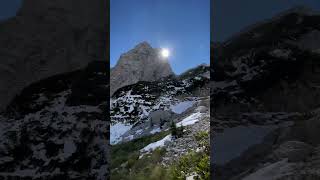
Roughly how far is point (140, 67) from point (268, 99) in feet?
122

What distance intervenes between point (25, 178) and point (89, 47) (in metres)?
1.19

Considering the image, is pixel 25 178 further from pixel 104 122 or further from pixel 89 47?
pixel 89 47

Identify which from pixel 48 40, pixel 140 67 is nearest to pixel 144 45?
pixel 140 67

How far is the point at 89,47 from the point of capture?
309cm

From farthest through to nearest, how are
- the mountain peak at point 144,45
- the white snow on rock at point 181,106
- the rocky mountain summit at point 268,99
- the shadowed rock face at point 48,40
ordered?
the mountain peak at point 144,45 < the white snow on rock at point 181,106 < the shadowed rock face at point 48,40 < the rocky mountain summit at point 268,99

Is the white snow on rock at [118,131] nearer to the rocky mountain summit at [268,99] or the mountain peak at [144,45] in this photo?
the rocky mountain summit at [268,99]

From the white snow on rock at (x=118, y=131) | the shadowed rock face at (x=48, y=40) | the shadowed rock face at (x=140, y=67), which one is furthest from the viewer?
the shadowed rock face at (x=140, y=67)

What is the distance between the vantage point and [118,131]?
18141mm

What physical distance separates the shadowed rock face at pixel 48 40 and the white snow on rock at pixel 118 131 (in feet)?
45.1

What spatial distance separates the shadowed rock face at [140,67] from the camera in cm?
3746

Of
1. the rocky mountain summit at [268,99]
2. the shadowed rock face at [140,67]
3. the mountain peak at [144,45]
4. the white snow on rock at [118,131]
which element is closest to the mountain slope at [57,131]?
the rocky mountain summit at [268,99]

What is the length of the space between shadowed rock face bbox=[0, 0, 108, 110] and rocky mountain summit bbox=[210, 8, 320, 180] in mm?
1039

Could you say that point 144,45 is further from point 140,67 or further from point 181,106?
point 181,106

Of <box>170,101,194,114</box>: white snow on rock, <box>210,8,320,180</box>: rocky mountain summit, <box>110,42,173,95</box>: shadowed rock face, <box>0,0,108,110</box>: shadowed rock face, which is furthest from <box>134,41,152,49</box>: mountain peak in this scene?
<box>210,8,320,180</box>: rocky mountain summit
